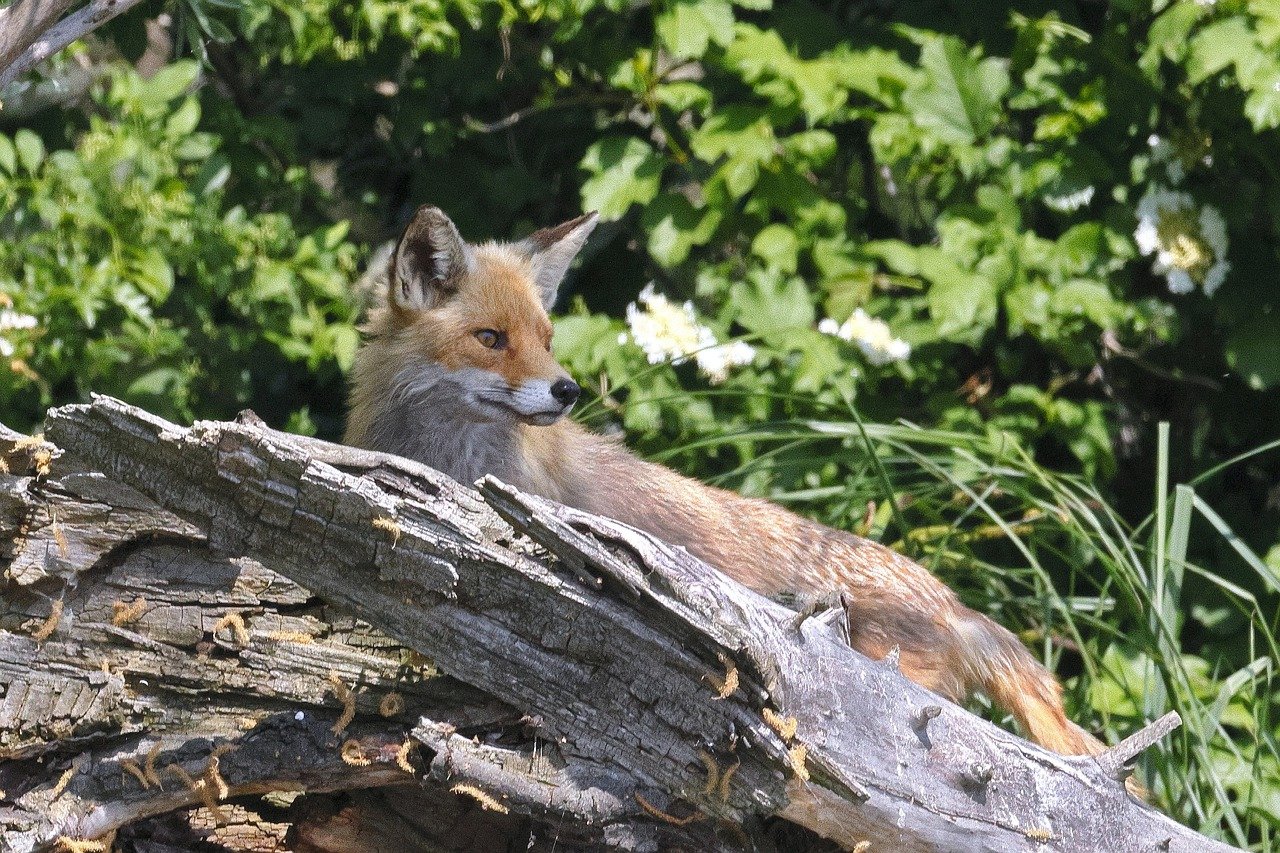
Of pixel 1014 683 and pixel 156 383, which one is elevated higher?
pixel 156 383

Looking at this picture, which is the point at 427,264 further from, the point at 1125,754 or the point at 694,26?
the point at 1125,754

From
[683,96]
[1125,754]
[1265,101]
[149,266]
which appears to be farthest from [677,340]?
[1125,754]

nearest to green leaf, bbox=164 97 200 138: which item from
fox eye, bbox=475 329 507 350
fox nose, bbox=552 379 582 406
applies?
fox eye, bbox=475 329 507 350

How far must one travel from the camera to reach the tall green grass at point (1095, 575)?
13.5ft

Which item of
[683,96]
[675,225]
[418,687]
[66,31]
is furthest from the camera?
[675,225]

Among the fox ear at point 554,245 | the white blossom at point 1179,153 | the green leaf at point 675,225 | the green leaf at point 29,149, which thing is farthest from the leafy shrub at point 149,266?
the white blossom at point 1179,153

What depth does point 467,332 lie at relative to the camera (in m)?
4.24

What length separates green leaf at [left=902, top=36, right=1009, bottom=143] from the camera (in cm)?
534

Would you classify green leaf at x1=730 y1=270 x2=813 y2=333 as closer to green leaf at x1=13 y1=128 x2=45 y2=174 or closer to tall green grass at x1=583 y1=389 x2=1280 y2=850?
tall green grass at x1=583 y1=389 x2=1280 y2=850

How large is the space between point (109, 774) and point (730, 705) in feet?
4.35

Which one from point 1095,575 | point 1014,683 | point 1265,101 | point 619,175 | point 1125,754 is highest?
point 1265,101

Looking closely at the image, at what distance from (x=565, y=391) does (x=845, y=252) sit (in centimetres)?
196

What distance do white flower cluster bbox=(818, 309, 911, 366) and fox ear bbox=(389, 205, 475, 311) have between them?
1.58 m

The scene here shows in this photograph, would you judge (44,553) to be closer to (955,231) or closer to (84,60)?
(955,231)
